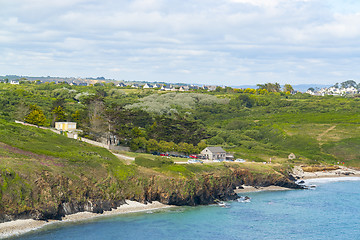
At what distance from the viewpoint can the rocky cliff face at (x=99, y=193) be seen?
54469mm

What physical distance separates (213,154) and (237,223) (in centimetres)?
3740

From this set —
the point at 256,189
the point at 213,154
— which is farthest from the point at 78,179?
the point at 213,154

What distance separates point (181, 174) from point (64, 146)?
22975mm

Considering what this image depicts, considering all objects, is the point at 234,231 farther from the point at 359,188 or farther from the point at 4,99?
the point at 4,99

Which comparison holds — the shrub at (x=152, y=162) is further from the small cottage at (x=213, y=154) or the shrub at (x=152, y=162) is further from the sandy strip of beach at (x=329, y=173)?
the sandy strip of beach at (x=329, y=173)

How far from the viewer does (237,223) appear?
2475 inches

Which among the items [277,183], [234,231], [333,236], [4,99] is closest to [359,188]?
[277,183]

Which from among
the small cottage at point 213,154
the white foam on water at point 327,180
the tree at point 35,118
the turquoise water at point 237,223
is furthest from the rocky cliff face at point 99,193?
the tree at point 35,118

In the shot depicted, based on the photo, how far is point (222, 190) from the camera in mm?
78188

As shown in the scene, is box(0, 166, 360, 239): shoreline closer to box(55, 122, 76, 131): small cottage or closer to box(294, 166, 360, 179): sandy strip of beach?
box(294, 166, 360, 179): sandy strip of beach

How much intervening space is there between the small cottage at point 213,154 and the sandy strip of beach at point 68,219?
1249 inches

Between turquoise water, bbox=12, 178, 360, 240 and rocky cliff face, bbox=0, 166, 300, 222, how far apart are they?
2.65 metres

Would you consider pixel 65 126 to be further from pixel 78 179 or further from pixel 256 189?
pixel 256 189

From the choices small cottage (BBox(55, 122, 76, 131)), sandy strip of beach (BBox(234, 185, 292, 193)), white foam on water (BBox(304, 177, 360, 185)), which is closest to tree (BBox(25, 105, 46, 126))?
small cottage (BBox(55, 122, 76, 131))
